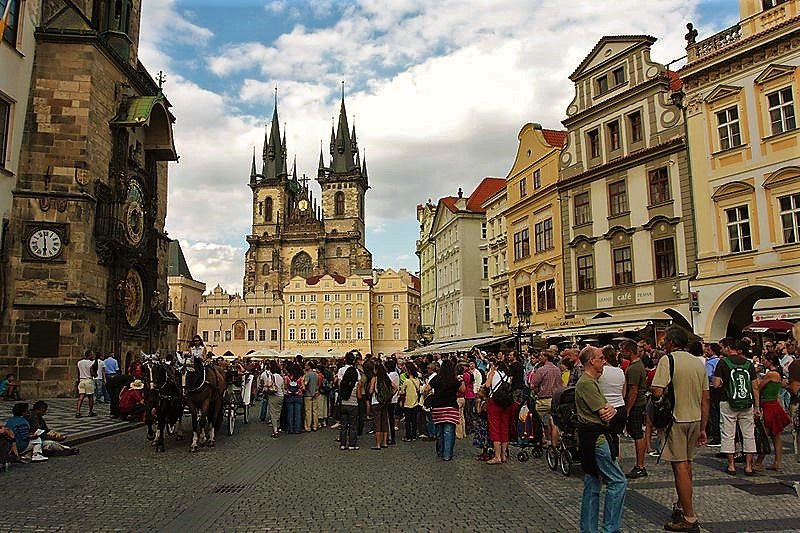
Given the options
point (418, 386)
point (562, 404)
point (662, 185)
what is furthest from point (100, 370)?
point (662, 185)

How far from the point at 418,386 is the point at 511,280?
24.0 meters

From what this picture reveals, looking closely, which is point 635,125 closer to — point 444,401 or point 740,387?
point 444,401

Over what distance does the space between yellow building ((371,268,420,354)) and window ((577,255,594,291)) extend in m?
69.1

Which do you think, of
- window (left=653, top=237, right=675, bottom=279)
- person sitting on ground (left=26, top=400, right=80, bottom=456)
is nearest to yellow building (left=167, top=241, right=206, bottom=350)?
window (left=653, top=237, right=675, bottom=279)

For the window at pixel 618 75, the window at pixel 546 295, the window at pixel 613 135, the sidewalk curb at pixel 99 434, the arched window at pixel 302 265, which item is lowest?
the sidewalk curb at pixel 99 434

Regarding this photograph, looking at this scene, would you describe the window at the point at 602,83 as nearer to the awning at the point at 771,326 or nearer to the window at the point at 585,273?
the window at the point at 585,273

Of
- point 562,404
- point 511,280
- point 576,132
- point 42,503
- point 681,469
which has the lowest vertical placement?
point 42,503

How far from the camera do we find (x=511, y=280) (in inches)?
1500

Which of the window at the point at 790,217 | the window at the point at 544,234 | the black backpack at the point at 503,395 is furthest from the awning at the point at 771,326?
the window at the point at 544,234

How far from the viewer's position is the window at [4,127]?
20.0 metres

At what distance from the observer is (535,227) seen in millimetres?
35250

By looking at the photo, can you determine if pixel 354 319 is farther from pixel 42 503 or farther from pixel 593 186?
pixel 42 503

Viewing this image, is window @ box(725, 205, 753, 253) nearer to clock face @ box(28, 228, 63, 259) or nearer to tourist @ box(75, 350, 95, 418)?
tourist @ box(75, 350, 95, 418)

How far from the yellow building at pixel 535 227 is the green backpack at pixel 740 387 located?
23222 millimetres
